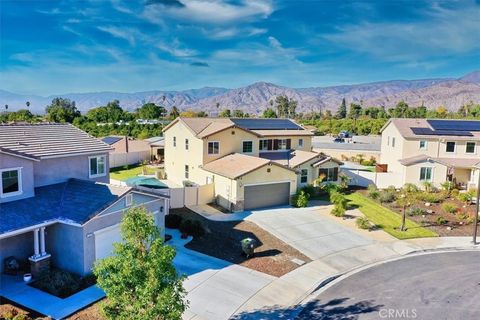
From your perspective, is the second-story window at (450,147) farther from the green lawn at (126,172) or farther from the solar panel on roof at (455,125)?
the green lawn at (126,172)

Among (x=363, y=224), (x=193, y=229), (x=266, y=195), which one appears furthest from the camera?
(x=266, y=195)

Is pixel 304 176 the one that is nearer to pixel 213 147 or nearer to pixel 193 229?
pixel 213 147

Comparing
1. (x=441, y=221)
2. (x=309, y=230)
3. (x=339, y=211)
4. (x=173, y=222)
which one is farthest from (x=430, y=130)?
(x=173, y=222)

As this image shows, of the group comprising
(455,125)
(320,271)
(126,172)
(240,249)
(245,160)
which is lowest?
(320,271)

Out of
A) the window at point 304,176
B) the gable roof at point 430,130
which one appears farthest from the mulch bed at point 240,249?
the gable roof at point 430,130

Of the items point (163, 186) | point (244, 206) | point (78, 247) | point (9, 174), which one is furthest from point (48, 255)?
point (244, 206)

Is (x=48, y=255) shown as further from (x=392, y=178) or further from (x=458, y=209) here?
(x=392, y=178)

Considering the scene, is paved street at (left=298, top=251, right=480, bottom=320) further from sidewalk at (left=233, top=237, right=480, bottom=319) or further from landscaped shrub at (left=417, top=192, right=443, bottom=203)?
landscaped shrub at (left=417, top=192, right=443, bottom=203)
